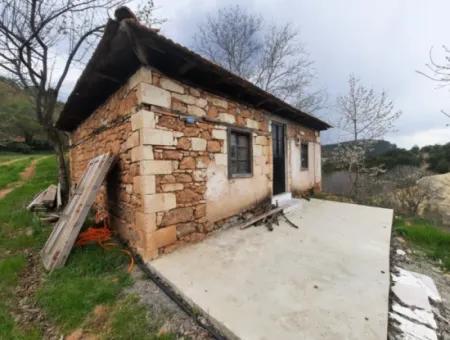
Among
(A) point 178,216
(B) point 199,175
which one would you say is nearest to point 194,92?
(B) point 199,175

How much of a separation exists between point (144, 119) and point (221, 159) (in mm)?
1703

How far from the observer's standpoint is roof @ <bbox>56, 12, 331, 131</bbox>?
2912 mm

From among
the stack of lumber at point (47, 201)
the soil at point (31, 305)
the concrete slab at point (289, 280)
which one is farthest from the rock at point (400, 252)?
the stack of lumber at point (47, 201)

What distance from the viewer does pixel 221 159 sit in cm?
449

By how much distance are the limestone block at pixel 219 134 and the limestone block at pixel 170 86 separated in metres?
0.96

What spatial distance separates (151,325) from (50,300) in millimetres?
1406

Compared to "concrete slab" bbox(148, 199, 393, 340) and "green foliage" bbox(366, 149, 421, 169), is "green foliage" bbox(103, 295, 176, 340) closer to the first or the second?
"concrete slab" bbox(148, 199, 393, 340)

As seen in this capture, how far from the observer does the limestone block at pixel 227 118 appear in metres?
4.57

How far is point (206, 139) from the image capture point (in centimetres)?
419

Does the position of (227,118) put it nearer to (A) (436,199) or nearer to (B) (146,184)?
(B) (146,184)

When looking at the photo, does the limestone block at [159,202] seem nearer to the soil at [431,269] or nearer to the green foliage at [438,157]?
the soil at [431,269]

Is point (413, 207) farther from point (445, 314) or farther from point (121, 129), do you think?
point (121, 129)

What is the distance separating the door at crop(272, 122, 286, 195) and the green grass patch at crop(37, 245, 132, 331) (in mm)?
4581

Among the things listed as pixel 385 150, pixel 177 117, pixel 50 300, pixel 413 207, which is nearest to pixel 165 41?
pixel 177 117
